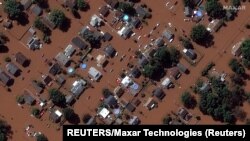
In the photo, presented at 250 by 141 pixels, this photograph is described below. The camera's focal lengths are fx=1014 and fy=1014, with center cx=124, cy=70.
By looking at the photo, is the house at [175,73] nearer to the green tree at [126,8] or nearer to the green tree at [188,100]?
the green tree at [188,100]

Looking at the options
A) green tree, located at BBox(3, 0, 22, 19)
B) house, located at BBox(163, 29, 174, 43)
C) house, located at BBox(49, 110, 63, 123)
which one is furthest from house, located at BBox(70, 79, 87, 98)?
house, located at BBox(163, 29, 174, 43)

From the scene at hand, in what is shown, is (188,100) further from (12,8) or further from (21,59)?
(12,8)

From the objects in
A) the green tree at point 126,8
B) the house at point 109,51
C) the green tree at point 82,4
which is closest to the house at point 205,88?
the house at point 109,51

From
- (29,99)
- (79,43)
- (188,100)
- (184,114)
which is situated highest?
(79,43)

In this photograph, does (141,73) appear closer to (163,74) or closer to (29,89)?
(163,74)

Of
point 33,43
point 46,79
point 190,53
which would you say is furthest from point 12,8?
point 190,53

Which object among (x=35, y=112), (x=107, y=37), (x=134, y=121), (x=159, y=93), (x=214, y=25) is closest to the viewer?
A: (x=134, y=121)

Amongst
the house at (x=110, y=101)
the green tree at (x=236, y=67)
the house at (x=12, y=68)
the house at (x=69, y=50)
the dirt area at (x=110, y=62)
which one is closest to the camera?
the green tree at (x=236, y=67)
